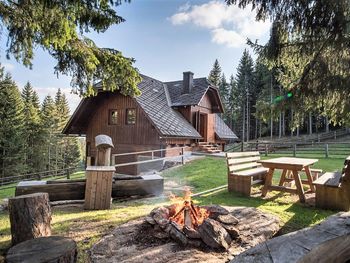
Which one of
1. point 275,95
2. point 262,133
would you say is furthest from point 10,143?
point 262,133

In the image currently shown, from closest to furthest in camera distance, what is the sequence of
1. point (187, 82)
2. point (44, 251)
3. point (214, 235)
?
point (44, 251) < point (214, 235) < point (187, 82)

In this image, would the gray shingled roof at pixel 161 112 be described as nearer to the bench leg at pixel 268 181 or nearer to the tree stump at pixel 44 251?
the bench leg at pixel 268 181

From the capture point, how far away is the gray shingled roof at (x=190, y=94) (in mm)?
19078

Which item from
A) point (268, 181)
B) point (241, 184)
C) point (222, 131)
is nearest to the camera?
point (268, 181)

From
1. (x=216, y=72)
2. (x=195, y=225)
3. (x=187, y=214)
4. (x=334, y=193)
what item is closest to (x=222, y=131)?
(x=334, y=193)

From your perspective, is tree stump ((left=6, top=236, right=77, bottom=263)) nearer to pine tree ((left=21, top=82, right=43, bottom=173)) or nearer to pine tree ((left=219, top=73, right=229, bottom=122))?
pine tree ((left=21, top=82, right=43, bottom=173))

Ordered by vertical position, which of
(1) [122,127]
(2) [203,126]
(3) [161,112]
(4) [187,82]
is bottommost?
(1) [122,127]

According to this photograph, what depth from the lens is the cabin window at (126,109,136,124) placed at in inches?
671

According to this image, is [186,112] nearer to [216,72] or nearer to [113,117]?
[113,117]

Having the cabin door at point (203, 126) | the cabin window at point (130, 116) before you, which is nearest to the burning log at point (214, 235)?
the cabin window at point (130, 116)

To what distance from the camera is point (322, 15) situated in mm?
4750

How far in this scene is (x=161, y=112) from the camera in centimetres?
1722

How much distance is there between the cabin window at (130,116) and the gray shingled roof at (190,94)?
355 cm

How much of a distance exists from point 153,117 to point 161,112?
166cm
